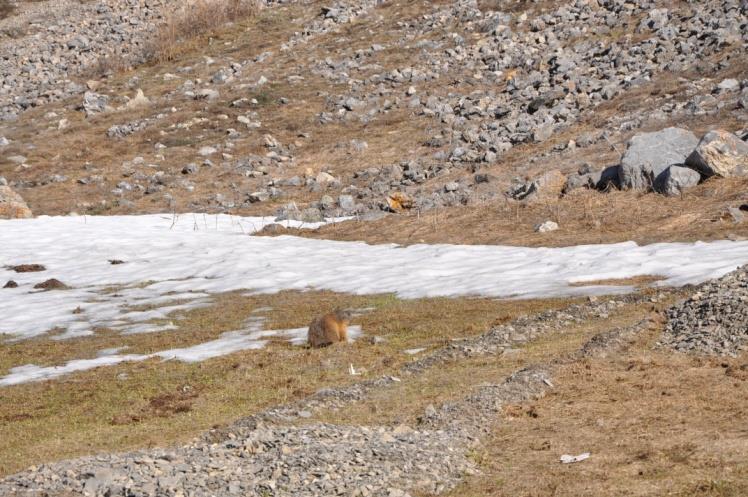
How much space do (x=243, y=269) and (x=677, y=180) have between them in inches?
567

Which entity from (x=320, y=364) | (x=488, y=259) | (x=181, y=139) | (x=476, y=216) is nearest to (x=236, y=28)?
(x=181, y=139)

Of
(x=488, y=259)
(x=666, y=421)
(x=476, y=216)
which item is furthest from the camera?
(x=476, y=216)

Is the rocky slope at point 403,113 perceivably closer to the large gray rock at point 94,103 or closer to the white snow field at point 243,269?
the large gray rock at point 94,103

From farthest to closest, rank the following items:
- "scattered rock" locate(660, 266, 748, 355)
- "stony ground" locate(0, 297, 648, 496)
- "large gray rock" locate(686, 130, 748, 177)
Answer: "large gray rock" locate(686, 130, 748, 177) → "scattered rock" locate(660, 266, 748, 355) → "stony ground" locate(0, 297, 648, 496)

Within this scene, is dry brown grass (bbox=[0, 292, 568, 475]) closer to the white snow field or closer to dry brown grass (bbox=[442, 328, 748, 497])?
the white snow field

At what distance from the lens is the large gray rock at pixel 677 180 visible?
2930 centimetres

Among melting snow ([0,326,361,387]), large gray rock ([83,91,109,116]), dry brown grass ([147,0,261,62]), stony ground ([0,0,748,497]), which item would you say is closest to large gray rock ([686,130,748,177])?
stony ground ([0,0,748,497])

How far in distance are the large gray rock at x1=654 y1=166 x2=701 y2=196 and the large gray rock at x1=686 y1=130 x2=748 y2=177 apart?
1.69ft

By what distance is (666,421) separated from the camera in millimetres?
12289

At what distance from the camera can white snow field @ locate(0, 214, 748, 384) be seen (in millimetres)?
22469

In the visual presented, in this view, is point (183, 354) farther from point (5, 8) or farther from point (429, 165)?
point (5, 8)

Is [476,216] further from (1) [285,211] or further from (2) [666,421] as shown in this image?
(2) [666,421]

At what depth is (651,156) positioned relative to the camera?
3047cm

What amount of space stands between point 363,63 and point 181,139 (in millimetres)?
12499
